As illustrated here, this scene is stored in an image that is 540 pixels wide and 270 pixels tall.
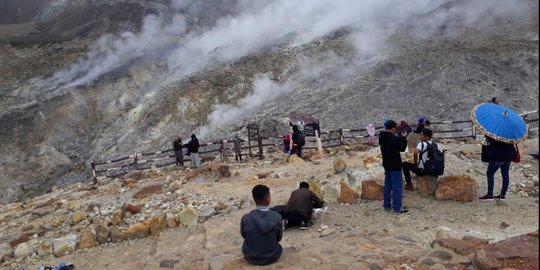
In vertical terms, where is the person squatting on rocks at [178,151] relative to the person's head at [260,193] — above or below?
below

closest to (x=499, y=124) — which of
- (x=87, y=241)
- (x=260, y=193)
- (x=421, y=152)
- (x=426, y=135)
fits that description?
(x=426, y=135)

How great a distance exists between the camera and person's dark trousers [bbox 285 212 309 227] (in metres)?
6.30

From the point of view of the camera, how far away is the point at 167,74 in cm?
2714

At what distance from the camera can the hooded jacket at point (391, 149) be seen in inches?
244

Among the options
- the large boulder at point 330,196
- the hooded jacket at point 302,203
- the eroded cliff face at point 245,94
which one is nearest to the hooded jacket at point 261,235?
the hooded jacket at point 302,203

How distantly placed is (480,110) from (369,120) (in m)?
12.0

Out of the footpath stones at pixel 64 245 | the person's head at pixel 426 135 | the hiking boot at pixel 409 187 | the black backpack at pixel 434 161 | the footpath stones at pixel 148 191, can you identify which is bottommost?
the footpath stones at pixel 64 245

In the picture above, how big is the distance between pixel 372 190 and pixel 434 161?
109 cm

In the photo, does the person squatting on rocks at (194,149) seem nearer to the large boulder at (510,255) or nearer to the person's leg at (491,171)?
the person's leg at (491,171)

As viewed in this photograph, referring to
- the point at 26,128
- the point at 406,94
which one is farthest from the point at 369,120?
the point at 26,128

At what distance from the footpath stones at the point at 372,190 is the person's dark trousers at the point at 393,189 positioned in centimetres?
43

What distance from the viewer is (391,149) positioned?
6.27 metres

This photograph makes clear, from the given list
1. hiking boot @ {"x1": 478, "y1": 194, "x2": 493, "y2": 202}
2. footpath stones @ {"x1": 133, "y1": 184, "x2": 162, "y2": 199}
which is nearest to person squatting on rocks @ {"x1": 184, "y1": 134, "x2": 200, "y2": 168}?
footpath stones @ {"x1": 133, "y1": 184, "x2": 162, "y2": 199}

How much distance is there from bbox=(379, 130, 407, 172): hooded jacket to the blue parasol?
3.53ft
